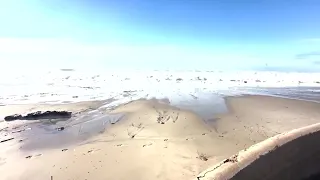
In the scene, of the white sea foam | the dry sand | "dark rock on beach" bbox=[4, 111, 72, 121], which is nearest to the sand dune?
the dry sand

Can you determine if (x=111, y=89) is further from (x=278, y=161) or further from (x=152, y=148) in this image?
(x=278, y=161)

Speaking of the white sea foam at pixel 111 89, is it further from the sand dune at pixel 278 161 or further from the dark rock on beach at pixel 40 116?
the sand dune at pixel 278 161

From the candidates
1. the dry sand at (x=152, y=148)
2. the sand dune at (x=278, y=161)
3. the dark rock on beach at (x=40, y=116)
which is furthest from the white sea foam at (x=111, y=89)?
the sand dune at (x=278, y=161)

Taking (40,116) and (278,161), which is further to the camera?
(40,116)

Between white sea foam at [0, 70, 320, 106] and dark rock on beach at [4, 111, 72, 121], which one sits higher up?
white sea foam at [0, 70, 320, 106]

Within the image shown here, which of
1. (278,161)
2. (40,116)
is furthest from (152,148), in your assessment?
(40,116)

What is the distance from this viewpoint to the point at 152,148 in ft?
19.1

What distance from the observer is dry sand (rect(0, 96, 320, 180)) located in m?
4.63

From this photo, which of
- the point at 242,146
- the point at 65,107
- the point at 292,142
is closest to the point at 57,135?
the point at 65,107

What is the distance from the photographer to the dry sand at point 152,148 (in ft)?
15.2

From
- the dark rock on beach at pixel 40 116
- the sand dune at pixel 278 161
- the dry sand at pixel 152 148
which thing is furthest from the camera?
the dark rock on beach at pixel 40 116

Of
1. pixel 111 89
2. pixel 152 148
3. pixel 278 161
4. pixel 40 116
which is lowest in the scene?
pixel 152 148

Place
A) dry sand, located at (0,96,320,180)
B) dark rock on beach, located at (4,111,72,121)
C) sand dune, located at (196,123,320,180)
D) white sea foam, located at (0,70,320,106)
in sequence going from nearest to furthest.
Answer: sand dune, located at (196,123,320,180) → dry sand, located at (0,96,320,180) → dark rock on beach, located at (4,111,72,121) → white sea foam, located at (0,70,320,106)

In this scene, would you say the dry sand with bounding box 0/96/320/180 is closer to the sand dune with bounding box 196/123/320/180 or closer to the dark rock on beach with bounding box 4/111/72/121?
the sand dune with bounding box 196/123/320/180
